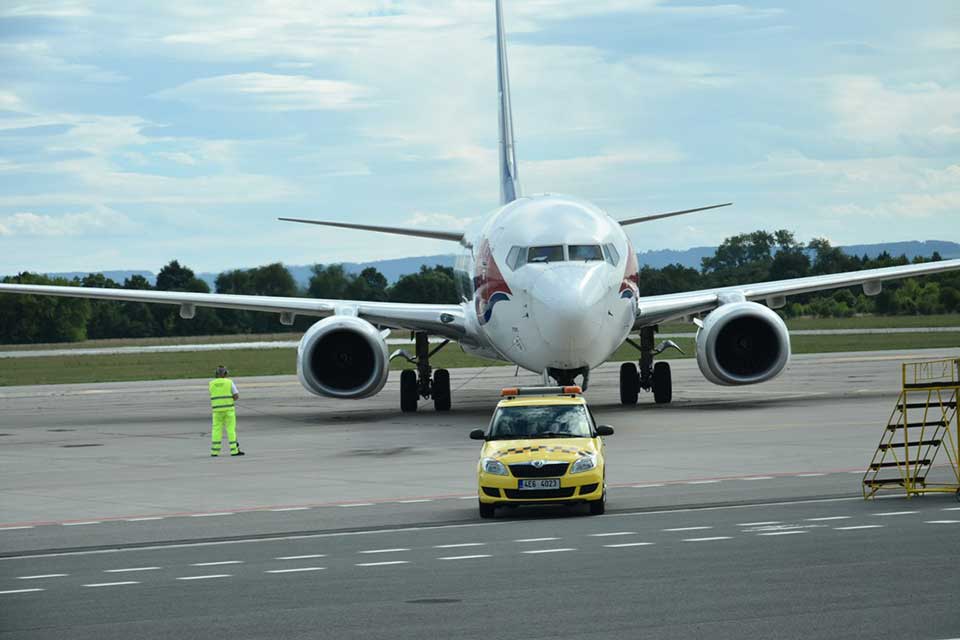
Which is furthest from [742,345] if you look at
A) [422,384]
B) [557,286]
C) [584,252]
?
[422,384]

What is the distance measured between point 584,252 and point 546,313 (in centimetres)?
181

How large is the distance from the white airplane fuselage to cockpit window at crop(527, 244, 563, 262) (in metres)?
0.02

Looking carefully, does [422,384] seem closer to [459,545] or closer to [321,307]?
[321,307]

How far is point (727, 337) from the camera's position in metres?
34.1

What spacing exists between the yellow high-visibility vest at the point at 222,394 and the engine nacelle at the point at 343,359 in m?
5.17

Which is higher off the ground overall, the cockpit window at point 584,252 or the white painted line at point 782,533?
the cockpit window at point 584,252

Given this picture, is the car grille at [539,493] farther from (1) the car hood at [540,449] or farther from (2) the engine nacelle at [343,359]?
(2) the engine nacelle at [343,359]

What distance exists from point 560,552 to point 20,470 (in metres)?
14.0

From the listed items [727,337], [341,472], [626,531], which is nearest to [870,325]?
[727,337]

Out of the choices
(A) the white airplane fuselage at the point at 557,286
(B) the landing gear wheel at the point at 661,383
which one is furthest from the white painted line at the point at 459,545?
(B) the landing gear wheel at the point at 661,383

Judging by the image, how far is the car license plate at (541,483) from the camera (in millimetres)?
17281

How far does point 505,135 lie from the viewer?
1725 inches

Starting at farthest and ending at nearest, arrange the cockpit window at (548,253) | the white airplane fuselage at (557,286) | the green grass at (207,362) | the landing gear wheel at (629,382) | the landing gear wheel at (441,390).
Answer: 1. the green grass at (207,362)
2. the landing gear wheel at (441,390)
3. the landing gear wheel at (629,382)
4. the cockpit window at (548,253)
5. the white airplane fuselage at (557,286)

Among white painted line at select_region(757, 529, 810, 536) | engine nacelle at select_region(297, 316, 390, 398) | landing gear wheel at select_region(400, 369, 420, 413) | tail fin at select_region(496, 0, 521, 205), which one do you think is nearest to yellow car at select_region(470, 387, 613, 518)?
white painted line at select_region(757, 529, 810, 536)
